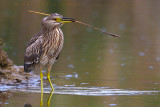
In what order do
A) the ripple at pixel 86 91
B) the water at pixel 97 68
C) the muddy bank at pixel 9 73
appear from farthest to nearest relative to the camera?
the muddy bank at pixel 9 73
the ripple at pixel 86 91
the water at pixel 97 68

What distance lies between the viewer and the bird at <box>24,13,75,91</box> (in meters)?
9.76

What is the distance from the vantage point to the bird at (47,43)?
32.0ft

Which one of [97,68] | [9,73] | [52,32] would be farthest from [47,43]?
[97,68]

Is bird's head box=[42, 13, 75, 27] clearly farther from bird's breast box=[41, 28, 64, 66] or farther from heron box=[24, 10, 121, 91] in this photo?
bird's breast box=[41, 28, 64, 66]

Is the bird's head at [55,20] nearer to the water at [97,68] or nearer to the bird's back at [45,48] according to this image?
the bird's back at [45,48]

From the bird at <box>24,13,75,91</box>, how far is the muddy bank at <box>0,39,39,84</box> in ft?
2.60

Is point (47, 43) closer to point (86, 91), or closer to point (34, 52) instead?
point (34, 52)

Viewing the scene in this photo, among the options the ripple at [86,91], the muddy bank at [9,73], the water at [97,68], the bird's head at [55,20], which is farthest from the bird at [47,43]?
the muddy bank at [9,73]

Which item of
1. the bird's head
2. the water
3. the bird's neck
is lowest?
the water

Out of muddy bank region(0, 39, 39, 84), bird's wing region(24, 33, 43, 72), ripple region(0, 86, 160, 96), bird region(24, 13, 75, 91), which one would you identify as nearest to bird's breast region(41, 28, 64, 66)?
bird region(24, 13, 75, 91)

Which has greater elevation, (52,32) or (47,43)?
(52,32)

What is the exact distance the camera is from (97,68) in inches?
516

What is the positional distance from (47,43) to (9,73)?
5.32ft

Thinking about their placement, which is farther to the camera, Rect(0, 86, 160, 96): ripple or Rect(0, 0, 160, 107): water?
Rect(0, 86, 160, 96): ripple
